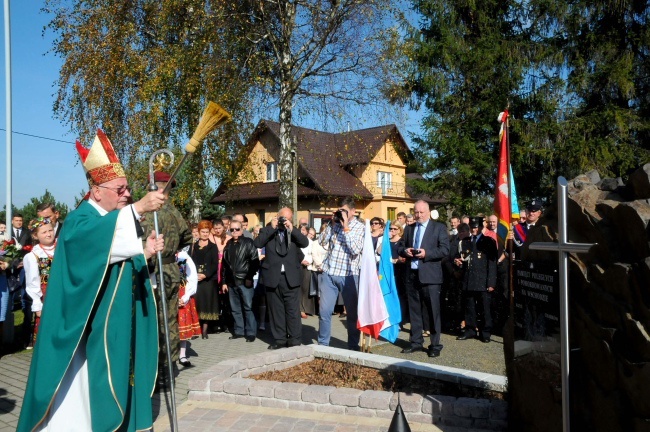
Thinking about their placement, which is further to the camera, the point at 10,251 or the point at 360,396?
the point at 10,251

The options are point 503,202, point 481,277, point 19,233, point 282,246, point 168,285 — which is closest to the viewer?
point 503,202

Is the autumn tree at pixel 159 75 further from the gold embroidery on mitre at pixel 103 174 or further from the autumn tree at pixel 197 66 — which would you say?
the gold embroidery on mitre at pixel 103 174

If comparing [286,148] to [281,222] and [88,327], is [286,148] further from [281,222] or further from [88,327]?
[88,327]

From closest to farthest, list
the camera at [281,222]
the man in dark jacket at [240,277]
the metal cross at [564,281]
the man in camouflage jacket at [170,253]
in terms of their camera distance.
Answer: the metal cross at [564,281], the man in camouflage jacket at [170,253], the camera at [281,222], the man in dark jacket at [240,277]

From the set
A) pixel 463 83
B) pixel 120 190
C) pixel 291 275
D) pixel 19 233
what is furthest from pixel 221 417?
pixel 463 83

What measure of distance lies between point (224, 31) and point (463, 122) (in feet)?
44.3

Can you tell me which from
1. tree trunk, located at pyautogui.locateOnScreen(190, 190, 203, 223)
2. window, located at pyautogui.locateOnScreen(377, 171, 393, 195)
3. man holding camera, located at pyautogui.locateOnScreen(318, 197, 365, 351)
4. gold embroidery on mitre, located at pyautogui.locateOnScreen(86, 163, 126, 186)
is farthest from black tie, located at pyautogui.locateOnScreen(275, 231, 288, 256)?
window, located at pyautogui.locateOnScreen(377, 171, 393, 195)

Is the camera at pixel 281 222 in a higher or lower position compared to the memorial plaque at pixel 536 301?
higher

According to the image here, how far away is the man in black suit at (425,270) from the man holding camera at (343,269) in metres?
0.75

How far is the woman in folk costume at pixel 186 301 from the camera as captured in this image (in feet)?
25.2

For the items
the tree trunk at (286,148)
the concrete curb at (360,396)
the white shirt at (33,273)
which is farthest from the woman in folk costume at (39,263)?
the tree trunk at (286,148)

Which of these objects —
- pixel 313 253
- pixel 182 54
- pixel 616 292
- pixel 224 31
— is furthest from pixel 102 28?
pixel 616 292

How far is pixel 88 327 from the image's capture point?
3742 millimetres

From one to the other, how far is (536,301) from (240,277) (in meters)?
6.48
